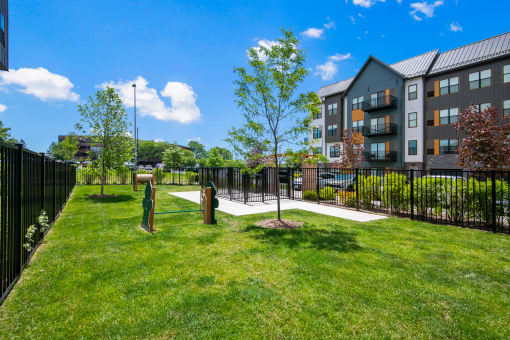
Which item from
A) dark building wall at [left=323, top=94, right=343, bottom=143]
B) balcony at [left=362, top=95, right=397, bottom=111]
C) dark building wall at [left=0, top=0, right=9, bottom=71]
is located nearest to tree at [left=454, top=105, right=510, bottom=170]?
balcony at [left=362, top=95, right=397, bottom=111]

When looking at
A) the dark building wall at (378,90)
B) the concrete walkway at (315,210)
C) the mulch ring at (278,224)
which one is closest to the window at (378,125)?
the dark building wall at (378,90)

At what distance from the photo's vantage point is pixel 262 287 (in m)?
3.75

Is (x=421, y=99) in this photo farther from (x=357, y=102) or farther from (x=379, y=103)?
(x=357, y=102)

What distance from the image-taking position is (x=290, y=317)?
9.87ft

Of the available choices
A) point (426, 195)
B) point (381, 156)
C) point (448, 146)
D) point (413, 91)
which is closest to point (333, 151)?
point (381, 156)

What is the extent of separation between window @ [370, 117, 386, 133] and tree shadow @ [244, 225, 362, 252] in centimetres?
2687

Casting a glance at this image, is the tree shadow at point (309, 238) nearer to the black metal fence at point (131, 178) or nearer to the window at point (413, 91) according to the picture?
the black metal fence at point (131, 178)

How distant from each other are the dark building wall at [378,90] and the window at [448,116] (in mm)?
3643

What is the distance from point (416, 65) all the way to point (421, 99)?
4.12m

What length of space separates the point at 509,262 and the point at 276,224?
5038 mm

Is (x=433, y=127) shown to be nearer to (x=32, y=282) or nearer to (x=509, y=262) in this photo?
(x=509, y=262)

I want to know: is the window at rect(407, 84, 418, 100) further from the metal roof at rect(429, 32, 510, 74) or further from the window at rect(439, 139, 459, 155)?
the window at rect(439, 139, 459, 155)

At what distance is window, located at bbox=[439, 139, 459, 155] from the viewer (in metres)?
24.0

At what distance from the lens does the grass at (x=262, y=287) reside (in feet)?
9.25
